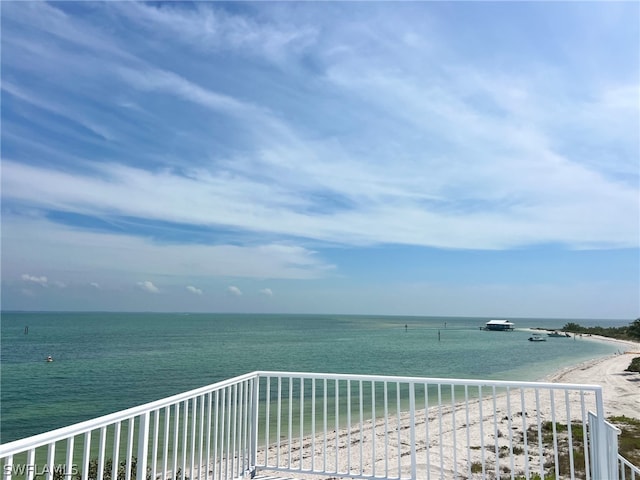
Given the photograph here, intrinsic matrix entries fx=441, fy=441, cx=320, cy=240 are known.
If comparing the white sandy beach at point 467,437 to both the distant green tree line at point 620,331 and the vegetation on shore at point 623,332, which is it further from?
the distant green tree line at point 620,331

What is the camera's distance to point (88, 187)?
1889cm

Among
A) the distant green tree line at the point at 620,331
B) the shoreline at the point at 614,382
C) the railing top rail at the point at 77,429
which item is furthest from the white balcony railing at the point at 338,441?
the distant green tree line at the point at 620,331

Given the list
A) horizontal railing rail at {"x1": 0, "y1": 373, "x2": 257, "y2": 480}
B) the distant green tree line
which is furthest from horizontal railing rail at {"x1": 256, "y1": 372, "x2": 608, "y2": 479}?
the distant green tree line

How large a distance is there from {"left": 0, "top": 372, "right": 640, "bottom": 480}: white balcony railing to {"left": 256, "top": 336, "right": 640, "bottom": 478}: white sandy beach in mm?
37

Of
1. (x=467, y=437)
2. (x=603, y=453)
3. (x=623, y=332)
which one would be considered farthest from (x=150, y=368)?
(x=623, y=332)

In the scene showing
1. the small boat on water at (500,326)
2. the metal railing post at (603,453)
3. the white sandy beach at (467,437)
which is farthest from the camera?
the small boat on water at (500,326)

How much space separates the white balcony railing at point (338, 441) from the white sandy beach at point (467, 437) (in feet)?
0.12

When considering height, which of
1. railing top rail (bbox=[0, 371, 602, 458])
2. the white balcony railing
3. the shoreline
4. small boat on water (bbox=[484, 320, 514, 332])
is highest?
railing top rail (bbox=[0, 371, 602, 458])

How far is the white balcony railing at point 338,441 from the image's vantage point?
8.49 ft

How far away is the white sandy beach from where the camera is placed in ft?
12.3

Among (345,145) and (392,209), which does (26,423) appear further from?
(392,209)

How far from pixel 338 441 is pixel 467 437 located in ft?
8.91

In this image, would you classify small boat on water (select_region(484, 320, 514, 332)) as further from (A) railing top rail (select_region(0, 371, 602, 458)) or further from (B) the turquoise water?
(A) railing top rail (select_region(0, 371, 602, 458))

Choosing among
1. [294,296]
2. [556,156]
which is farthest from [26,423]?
[294,296]
